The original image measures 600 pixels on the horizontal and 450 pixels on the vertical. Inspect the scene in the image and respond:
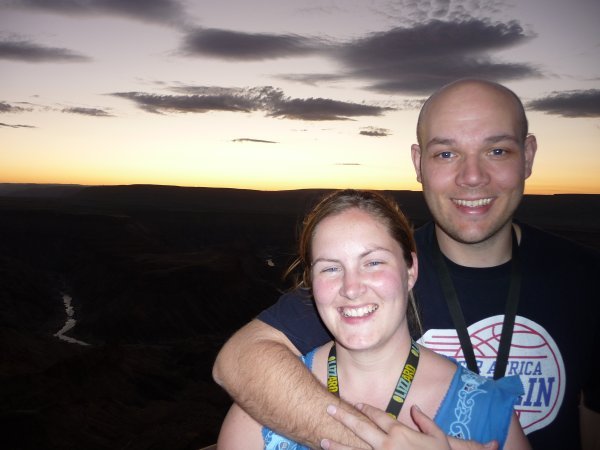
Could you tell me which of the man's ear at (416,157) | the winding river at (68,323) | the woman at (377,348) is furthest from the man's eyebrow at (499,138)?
the winding river at (68,323)

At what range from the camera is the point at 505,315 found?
2578mm

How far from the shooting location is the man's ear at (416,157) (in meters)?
3.08

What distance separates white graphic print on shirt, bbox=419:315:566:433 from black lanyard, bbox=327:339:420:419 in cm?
55

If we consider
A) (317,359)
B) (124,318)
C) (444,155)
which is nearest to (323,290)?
(317,359)

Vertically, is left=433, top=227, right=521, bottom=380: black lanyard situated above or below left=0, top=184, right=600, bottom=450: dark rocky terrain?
above

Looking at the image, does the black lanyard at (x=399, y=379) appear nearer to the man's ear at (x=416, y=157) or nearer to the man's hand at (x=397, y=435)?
the man's hand at (x=397, y=435)

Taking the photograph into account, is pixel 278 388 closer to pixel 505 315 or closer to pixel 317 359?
pixel 317 359

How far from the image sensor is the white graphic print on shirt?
8.39ft

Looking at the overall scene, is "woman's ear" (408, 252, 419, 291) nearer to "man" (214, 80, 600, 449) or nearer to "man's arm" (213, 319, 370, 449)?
"man" (214, 80, 600, 449)

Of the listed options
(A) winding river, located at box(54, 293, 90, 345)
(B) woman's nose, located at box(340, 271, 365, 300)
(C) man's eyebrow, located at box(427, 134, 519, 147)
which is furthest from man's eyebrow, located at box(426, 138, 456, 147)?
(A) winding river, located at box(54, 293, 90, 345)

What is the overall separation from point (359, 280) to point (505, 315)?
1017 millimetres

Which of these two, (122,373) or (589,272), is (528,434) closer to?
(589,272)

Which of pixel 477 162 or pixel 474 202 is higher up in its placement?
pixel 477 162

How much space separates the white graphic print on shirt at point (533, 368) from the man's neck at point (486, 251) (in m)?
0.36
